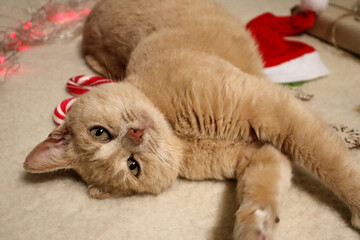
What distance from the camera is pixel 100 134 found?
138 cm

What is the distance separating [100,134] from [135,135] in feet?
0.59

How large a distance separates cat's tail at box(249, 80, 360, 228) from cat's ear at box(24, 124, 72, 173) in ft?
2.79

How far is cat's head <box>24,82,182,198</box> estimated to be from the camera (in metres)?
1.35

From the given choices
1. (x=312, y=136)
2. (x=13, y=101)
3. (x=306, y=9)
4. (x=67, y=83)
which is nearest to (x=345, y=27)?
(x=306, y=9)

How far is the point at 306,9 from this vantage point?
2.39 meters

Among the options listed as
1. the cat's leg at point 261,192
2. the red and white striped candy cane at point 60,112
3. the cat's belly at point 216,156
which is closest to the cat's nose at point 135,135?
the cat's belly at point 216,156

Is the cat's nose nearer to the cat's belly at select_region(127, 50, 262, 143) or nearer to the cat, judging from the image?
the cat

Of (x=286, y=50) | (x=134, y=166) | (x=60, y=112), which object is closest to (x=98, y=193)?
(x=134, y=166)

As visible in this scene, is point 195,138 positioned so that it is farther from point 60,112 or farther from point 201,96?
point 60,112

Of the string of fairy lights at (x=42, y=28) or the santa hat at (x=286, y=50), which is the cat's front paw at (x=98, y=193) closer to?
the santa hat at (x=286, y=50)

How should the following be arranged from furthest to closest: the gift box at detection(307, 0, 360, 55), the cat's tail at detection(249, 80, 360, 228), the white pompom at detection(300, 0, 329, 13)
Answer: the white pompom at detection(300, 0, 329, 13) < the gift box at detection(307, 0, 360, 55) < the cat's tail at detection(249, 80, 360, 228)

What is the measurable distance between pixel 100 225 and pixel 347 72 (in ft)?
5.89

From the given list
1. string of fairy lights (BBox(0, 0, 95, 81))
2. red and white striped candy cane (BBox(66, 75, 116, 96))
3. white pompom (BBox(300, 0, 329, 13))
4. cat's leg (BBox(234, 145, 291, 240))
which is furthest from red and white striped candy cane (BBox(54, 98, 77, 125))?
white pompom (BBox(300, 0, 329, 13))

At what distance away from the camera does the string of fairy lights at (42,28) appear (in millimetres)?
2439
